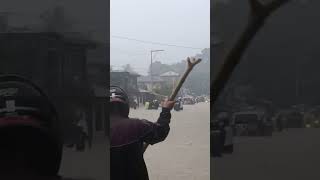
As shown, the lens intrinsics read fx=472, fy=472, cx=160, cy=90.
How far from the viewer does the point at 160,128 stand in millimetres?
2184

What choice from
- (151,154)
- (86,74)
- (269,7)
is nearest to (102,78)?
(86,74)

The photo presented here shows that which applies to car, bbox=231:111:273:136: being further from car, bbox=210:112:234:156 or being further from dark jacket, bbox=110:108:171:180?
dark jacket, bbox=110:108:171:180

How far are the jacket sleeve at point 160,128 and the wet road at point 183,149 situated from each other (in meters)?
0.02

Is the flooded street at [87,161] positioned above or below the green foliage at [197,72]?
below

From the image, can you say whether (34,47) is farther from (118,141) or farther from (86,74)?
(118,141)

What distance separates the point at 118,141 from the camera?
2.27 meters

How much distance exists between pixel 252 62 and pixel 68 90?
33.8 inches

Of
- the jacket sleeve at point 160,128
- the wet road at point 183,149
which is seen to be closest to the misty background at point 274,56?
the wet road at point 183,149

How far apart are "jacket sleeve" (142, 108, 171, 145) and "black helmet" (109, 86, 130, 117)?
0.42ft

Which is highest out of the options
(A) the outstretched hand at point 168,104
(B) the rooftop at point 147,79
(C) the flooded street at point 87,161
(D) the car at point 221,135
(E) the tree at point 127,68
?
(E) the tree at point 127,68

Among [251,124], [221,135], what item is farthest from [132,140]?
[251,124]

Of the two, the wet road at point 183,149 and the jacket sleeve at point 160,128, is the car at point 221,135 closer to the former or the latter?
the wet road at point 183,149

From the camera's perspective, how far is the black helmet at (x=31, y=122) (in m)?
2.14

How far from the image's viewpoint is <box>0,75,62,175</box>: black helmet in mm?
2139
